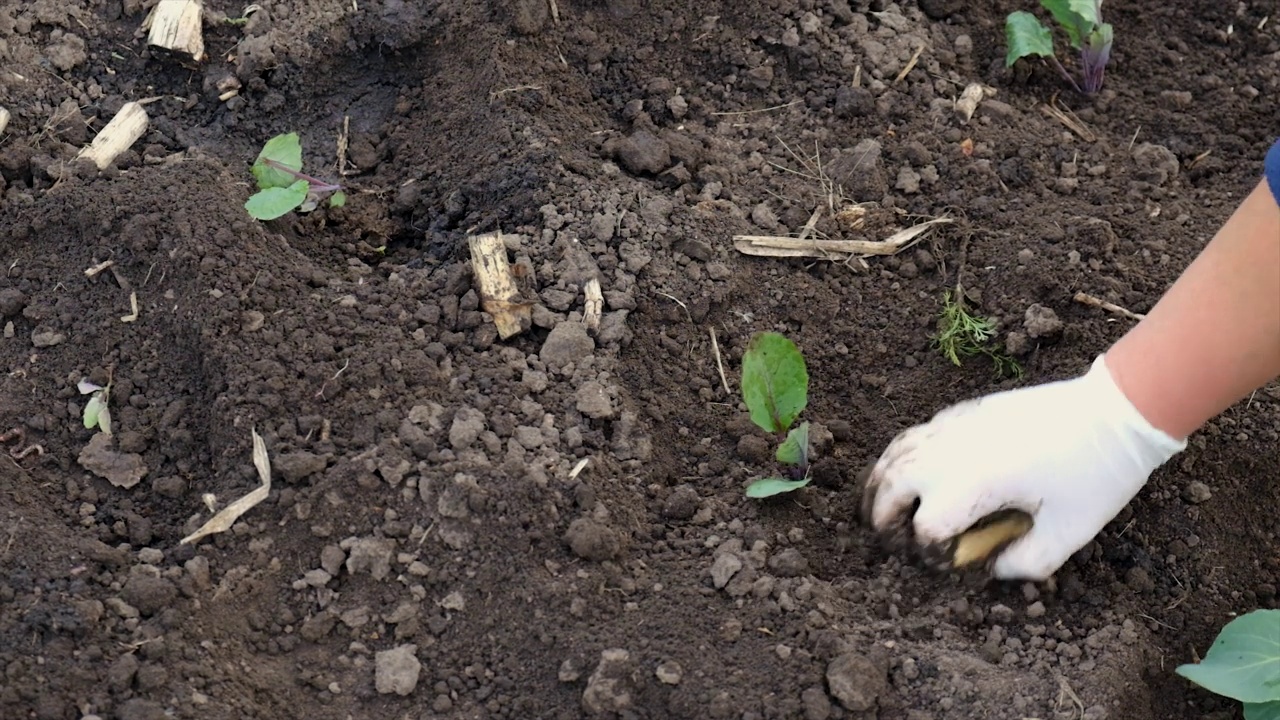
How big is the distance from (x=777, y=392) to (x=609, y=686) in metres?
0.65

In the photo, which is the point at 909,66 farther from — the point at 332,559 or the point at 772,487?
the point at 332,559

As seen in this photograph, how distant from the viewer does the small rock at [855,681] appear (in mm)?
1888

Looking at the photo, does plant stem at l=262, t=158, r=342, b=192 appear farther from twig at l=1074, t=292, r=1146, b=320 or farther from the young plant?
the young plant

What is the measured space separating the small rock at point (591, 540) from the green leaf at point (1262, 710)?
1150mm

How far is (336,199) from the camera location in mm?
2625

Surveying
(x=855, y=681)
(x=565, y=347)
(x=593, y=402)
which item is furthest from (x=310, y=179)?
(x=855, y=681)

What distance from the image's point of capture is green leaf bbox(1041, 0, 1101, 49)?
110 inches

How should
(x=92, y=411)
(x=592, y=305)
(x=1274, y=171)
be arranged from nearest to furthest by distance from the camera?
(x=1274, y=171)
(x=92, y=411)
(x=592, y=305)

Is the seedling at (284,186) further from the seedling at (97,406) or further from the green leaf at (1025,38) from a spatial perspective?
the green leaf at (1025,38)

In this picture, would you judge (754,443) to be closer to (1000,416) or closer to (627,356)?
(627,356)

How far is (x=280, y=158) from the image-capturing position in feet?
8.35

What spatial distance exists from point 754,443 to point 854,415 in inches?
10.8

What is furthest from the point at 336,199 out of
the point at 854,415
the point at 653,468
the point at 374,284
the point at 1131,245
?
the point at 1131,245

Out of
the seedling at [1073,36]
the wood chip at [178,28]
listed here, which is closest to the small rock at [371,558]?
the wood chip at [178,28]
